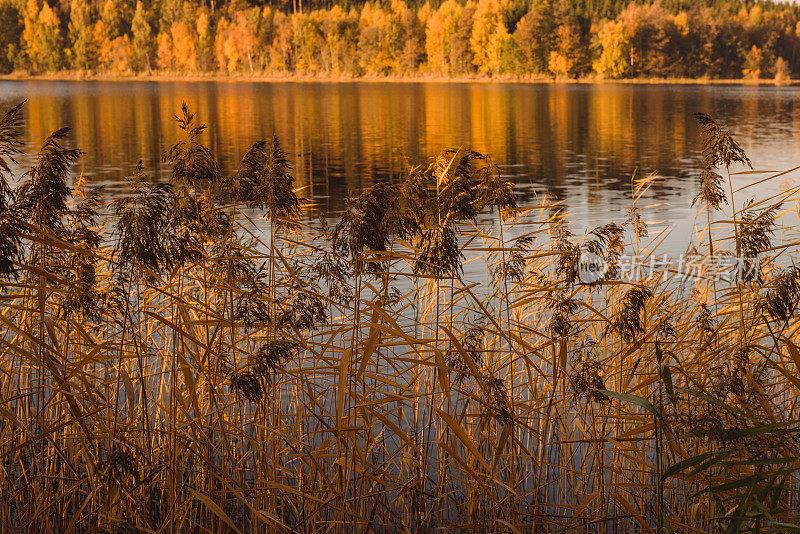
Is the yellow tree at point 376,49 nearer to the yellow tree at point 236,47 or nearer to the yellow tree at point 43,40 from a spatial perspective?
the yellow tree at point 236,47

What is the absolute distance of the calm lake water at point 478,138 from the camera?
22.1m

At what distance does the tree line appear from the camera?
360 feet

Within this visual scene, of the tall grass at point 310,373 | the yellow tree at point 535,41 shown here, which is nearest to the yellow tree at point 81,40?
the yellow tree at point 535,41

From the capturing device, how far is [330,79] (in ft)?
388

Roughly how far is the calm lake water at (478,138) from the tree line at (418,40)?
47419mm

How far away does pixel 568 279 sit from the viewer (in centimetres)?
439

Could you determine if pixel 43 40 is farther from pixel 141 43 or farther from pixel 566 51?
pixel 566 51

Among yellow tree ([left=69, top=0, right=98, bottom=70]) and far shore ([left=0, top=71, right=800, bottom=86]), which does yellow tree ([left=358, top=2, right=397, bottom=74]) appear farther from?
yellow tree ([left=69, top=0, right=98, bottom=70])

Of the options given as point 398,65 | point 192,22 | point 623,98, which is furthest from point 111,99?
point 192,22

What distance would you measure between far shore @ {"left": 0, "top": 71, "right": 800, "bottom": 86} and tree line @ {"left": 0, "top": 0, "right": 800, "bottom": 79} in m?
1.22

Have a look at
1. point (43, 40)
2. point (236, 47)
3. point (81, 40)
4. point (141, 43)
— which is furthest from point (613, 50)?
point (43, 40)

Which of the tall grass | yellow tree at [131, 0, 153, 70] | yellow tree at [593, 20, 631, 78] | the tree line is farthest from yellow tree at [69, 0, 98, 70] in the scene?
the tall grass

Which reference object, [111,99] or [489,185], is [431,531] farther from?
[111,99]

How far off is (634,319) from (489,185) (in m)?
1.15
